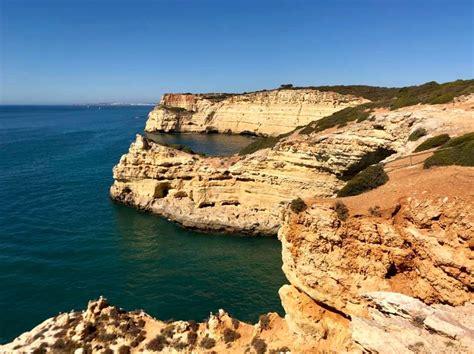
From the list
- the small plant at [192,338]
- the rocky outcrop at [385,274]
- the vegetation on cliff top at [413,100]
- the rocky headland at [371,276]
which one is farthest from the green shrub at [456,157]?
the vegetation on cliff top at [413,100]

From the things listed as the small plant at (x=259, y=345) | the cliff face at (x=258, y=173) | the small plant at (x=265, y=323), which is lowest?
the small plant at (x=259, y=345)

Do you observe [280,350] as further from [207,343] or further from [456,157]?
[456,157]

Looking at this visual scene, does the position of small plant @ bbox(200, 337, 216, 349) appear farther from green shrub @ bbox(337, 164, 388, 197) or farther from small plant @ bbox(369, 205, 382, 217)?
small plant @ bbox(369, 205, 382, 217)

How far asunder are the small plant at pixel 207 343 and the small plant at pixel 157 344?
171cm

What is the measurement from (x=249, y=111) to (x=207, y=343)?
3537 inches

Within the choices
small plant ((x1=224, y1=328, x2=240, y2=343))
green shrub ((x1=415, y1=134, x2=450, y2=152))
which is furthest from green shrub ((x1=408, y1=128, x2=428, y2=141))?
small plant ((x1=224, y1=328, x2=240, y2=343))

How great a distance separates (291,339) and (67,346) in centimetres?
987

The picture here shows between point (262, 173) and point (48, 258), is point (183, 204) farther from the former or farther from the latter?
point (48, 258)

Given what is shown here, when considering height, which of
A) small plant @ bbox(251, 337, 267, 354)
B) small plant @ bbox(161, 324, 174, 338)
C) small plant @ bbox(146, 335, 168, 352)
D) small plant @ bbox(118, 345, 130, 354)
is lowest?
small plant @ bbox(118, 345, 130, 354)

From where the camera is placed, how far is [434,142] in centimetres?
2083

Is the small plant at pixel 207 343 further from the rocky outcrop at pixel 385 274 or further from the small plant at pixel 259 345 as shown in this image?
the rocky outcrop at pixel 385 274

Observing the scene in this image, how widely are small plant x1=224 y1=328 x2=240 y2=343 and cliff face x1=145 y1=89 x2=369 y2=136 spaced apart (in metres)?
72.0

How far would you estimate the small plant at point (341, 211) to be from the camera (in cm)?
1255

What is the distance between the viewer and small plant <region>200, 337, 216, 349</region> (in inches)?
613
